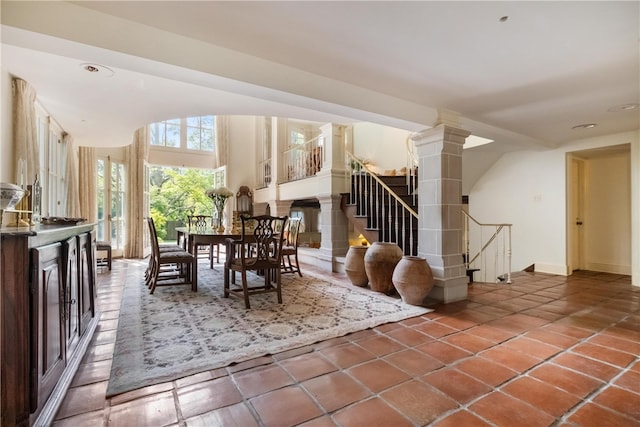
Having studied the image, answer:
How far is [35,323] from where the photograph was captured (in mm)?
1268

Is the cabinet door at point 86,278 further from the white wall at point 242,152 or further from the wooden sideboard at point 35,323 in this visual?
the white wall at point 242,152

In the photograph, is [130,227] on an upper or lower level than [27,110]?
lower

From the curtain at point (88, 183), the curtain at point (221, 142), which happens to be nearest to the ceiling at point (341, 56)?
the curtain at point (88, 183)

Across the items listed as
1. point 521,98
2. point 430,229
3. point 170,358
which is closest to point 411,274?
point 430,229

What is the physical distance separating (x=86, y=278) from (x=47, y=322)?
99 centimetres

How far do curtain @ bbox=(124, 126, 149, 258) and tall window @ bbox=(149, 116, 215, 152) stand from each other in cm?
84

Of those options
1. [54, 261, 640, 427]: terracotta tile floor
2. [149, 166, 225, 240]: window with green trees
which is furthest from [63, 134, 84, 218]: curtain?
[149, 166, 225, 240]: window with green trees

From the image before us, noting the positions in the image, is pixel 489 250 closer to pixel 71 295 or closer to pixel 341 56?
pixel 341 56

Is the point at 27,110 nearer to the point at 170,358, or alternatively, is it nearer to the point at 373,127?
the point at 170,358

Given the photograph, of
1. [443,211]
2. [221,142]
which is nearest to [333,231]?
[443,211]

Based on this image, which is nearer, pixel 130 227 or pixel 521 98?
pixel 521 98

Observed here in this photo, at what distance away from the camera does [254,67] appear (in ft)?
7.42

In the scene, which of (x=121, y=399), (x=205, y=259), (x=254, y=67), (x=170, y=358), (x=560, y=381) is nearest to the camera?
(x=121, y=399)

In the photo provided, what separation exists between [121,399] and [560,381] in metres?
2.49
